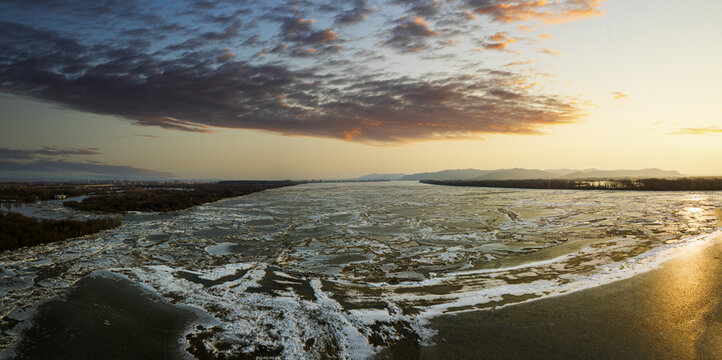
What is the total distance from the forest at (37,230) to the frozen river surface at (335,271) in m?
0.80

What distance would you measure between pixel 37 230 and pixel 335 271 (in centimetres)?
1206

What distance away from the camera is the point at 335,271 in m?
7.55

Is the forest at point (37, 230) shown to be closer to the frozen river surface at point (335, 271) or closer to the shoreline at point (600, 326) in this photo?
the frozen river surface at point (335, 271)

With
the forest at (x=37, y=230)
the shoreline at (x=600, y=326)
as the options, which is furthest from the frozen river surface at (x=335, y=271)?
the forest at (x=37, y=230)

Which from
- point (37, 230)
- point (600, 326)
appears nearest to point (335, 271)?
point (600, 326)

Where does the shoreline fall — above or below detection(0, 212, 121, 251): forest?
above

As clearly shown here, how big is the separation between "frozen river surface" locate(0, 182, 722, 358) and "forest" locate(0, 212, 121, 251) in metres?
0.80

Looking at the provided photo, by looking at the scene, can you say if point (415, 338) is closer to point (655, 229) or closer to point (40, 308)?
point (40, 308)

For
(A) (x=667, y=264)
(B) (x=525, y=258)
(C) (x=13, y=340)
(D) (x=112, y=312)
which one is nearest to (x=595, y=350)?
(B) (x=525, y=258)

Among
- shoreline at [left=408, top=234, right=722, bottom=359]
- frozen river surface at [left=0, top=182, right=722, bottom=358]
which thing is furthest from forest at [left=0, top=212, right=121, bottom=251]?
shoreline at [left=408, top=234, right=722, bottom=359]

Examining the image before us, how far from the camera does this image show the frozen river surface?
4.61 metres

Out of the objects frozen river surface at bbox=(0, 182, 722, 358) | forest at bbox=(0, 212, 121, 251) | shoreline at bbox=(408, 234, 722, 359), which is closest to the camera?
shoreline at bbox=(408, 234, 722, 359)

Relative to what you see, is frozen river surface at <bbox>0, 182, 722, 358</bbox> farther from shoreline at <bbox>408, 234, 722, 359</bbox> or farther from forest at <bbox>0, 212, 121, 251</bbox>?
forest at <bbox>0, 212, 121, 251</bbox>

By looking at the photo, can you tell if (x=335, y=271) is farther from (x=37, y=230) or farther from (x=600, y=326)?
(x=37, y=230)
